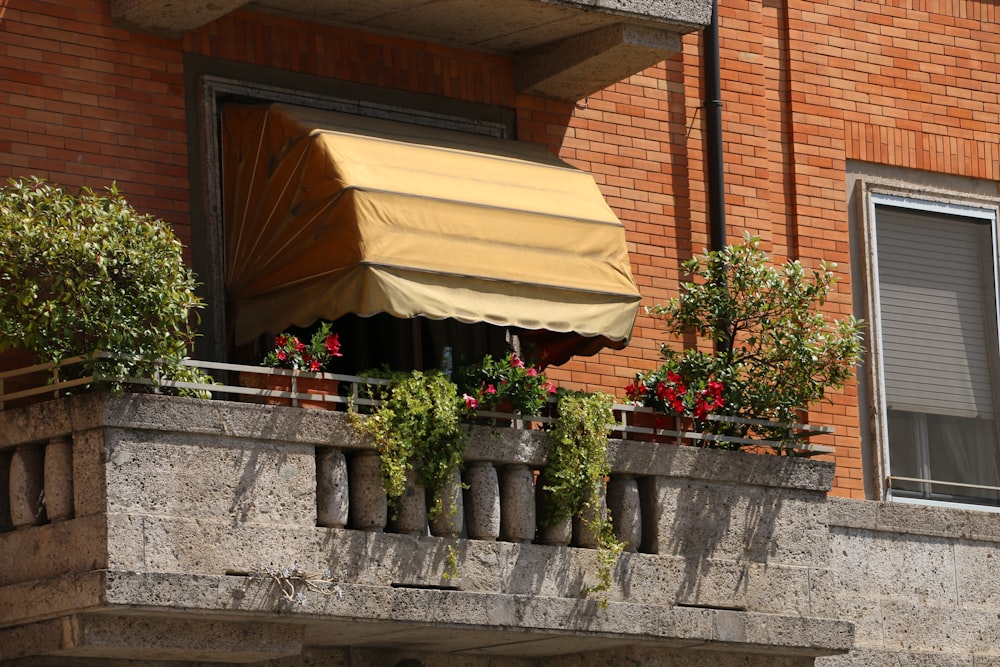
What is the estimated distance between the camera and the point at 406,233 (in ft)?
38.2

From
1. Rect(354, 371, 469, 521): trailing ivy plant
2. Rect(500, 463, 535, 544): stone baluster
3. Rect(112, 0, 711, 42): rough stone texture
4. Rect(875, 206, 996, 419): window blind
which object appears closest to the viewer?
Rect(354, 371, 469, 521): trailing ivy plant

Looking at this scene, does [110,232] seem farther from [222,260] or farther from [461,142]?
[461,142]

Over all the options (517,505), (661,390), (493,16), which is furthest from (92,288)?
(493,16)

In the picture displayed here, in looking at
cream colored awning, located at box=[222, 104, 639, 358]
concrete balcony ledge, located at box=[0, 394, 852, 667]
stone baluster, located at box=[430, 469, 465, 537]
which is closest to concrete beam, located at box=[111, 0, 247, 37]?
cream colored awning, located at box=[222, 104, 639, 358]

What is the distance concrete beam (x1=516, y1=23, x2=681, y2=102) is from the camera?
1319cm

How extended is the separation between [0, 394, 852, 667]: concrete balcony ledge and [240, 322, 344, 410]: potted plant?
33cm

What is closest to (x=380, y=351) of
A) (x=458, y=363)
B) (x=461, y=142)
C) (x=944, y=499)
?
(x=458, y=363)

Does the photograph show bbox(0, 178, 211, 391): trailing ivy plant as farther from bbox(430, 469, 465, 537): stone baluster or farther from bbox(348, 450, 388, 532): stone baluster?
bbox(430, 469, 465, 537): stone baluster

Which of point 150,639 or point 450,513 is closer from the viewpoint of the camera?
point 150,639

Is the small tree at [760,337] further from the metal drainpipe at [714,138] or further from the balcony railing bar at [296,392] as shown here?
the metal drainpipe at [714,138]

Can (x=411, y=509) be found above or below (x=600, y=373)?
below

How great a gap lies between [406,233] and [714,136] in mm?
3522

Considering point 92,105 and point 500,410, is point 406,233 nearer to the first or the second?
point 500,410

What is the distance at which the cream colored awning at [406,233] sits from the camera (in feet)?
37.9
